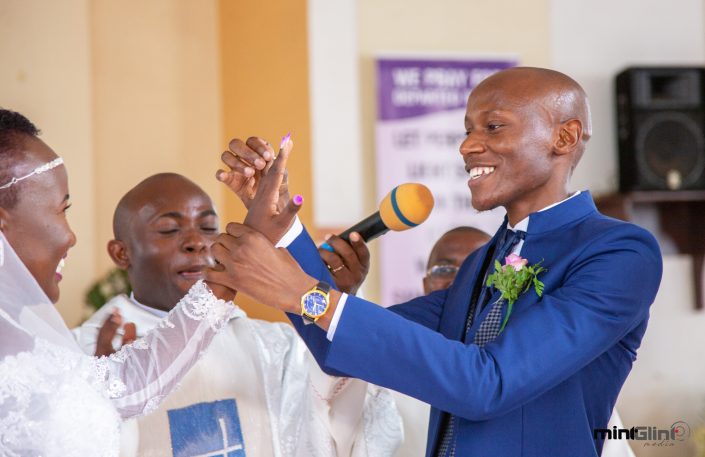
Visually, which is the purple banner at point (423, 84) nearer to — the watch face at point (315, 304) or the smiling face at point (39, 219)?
the smiling face at point (39, 219)

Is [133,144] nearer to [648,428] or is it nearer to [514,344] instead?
[648,428]

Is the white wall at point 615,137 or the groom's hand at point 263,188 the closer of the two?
→ the groom's hand at point 263,188

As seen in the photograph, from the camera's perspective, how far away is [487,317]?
8.66ft

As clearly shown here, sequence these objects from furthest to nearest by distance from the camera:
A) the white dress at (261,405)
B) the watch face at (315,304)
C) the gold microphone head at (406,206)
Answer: the white dress at (261,405)
the gold microphone head at (406,206)
the watch face at (315,304)

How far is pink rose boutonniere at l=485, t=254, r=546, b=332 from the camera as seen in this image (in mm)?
2570

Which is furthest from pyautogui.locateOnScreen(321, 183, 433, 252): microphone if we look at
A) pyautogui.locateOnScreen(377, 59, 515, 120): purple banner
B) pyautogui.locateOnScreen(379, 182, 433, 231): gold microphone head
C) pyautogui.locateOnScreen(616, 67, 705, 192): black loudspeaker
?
pyautogui.locateOnScreen(616, 67, 705, 192): black loudspeaker

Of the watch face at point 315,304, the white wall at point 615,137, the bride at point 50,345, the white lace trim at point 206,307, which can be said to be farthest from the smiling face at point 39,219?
the white wall at point 615,137

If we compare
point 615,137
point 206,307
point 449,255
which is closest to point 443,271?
point 449,255

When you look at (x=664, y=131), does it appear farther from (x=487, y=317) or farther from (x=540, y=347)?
(x=540, y=347)

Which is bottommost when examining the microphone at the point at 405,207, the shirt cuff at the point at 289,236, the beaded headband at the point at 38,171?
the shirt cuff at the point at 289,236

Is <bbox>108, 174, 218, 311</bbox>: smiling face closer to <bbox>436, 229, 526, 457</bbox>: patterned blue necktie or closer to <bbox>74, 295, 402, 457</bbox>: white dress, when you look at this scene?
<bbox>74, 295, 402, 457</bbox>: white dress

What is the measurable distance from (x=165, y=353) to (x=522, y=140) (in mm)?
1160

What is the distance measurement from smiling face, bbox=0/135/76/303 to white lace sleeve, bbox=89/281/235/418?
275mm

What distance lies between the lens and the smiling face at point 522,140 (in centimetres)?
268
